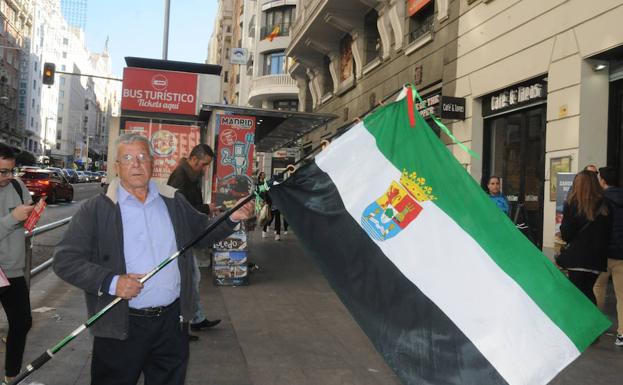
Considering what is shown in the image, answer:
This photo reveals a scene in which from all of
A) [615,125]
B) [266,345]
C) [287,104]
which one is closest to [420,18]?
[615,125]

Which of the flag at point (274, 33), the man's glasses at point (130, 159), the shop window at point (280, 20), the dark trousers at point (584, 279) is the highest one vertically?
the shop window at point (280, 20)

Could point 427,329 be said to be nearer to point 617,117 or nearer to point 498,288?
point 498,288

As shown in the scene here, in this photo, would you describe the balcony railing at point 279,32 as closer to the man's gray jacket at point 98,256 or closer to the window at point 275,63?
the window at point 275,63

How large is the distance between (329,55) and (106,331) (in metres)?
22.6

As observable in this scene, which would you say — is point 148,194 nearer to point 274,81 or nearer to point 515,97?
point 515,97

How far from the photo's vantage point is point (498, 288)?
2590 millimetres

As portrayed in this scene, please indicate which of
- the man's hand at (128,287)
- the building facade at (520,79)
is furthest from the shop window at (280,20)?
the man's hand at (128,287)

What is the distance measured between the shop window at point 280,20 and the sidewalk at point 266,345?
31.3 meters

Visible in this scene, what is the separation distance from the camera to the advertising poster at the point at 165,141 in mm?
10961

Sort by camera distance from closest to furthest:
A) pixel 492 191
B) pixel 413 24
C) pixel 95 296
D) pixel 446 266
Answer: pixel 446 266 → pixel 95 296 → pixel 492 191 → pixel 413 24

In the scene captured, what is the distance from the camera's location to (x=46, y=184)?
995 inches

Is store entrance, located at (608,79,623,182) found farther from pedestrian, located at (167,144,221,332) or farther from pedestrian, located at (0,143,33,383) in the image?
pedestrian, located at (0,143,33,383)

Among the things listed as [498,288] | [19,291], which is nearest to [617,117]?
[498,288]

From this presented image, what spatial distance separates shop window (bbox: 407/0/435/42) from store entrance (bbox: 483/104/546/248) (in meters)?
3.74
